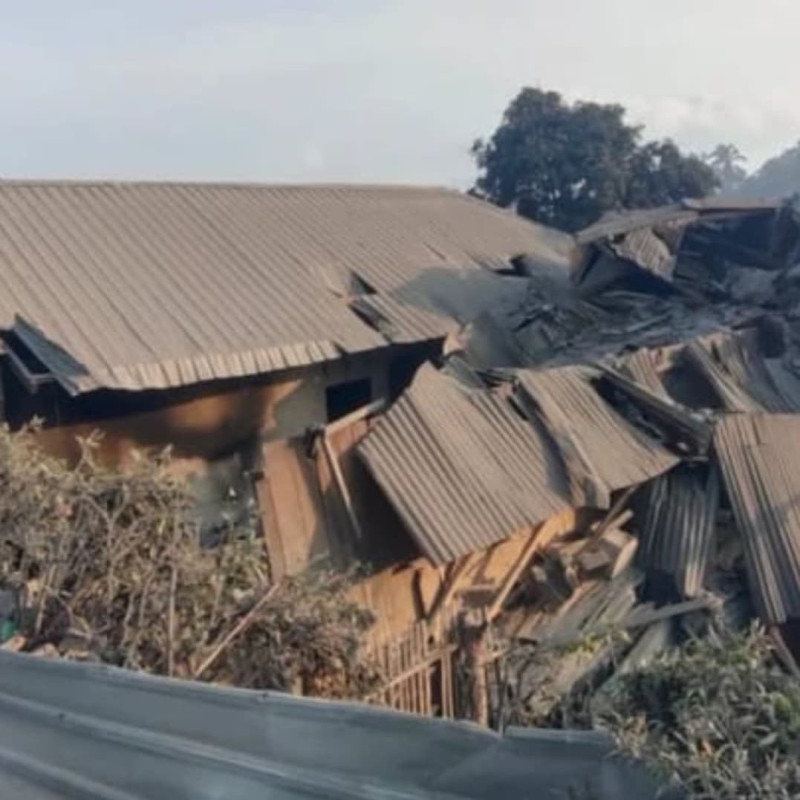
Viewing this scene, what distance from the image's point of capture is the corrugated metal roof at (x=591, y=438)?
9.08 meters

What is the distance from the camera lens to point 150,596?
4.93 m

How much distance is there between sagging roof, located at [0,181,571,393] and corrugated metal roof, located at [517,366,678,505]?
2.49 m

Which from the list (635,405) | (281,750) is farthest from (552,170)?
(281,750)

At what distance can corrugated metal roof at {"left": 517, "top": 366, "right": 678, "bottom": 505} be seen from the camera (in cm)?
908

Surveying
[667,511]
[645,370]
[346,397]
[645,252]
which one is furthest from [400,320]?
[667,511]

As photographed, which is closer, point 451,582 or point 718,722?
point 718,722

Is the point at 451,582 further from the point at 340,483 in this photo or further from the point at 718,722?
the point at 718,722

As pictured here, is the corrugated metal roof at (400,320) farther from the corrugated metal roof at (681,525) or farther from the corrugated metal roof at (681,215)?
the corrugated metal roof at (681,525)

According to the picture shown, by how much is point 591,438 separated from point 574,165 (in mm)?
13594

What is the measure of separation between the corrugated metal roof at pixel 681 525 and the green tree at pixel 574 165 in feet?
42.3

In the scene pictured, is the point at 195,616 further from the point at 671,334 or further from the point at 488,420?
the point at 671,334

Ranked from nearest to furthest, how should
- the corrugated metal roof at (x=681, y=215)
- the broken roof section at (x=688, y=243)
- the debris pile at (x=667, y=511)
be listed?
the debris pile at (x=667, y=511)
the broken roof section at (x=688, y=243)
the corrugated metal roof at (x=681, y=215)

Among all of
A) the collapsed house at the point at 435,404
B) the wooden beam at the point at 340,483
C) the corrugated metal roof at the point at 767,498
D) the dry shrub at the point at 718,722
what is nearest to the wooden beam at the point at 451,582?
the collapsed house at the point at 435,404

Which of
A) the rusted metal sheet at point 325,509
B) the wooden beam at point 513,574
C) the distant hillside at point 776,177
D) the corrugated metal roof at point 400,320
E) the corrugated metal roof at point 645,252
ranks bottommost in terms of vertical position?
the wooden beam at point 513,574
